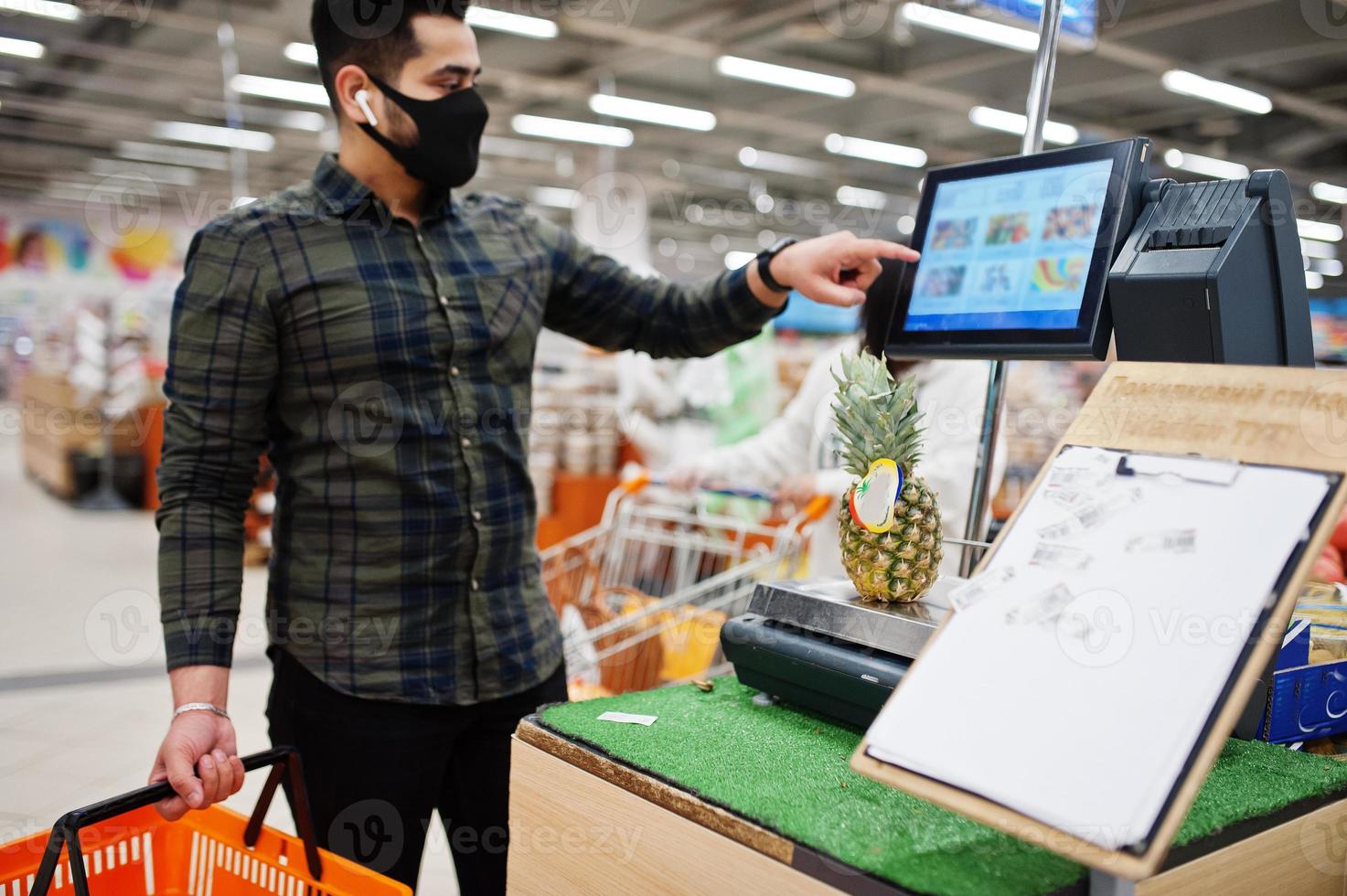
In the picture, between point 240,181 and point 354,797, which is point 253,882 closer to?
point 354,797

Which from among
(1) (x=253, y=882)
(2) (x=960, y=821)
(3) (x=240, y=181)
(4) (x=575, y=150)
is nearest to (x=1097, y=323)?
(2) (x=960, y=821)

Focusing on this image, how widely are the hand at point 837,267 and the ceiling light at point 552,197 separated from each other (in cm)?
1643

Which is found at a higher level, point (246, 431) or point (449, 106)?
point (449, 106)

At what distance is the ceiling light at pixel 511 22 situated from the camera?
8.01 meters

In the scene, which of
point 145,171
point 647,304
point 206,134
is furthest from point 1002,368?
point 145,171

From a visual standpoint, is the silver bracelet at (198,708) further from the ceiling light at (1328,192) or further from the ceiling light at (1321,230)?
the ceiling light at (1321,230)

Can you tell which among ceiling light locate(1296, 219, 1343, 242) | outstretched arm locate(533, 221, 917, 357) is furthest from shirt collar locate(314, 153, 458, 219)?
ceiling light locate(1296, 219, 1343, 242)

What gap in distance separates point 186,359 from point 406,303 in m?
0.34

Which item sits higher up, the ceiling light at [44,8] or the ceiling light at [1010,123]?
the ceiling light at [1010,123]

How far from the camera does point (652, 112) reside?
37.1 ft

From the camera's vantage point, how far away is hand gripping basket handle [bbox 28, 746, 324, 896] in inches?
43.5

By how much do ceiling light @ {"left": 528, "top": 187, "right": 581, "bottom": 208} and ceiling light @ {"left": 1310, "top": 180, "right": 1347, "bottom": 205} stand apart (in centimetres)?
1115

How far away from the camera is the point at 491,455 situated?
5.60 feet

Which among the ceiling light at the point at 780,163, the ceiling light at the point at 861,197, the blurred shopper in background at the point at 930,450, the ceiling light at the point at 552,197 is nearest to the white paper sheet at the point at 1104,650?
the blurred shopper in background at the point at 930,450
